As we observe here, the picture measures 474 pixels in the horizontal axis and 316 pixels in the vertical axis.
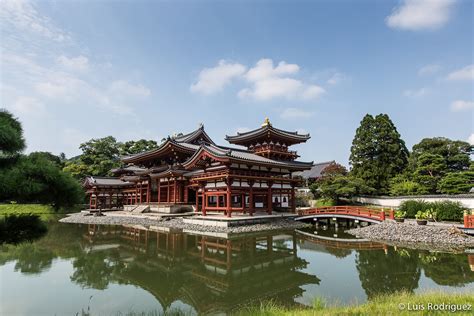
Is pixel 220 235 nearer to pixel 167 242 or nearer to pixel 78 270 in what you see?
pixel 167 242

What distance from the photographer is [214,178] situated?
2180 cm

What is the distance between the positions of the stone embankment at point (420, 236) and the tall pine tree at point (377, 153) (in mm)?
17046

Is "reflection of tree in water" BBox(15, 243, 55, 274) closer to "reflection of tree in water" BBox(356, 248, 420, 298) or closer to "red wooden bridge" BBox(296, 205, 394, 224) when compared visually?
"reflection of tree in water" BBox(356, 248, 420, 298)

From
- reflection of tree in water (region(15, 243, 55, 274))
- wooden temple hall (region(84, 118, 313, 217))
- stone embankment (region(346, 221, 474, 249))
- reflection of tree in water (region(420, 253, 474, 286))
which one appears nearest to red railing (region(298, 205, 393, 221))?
stone embankment (region(346, 221, 474, 249))

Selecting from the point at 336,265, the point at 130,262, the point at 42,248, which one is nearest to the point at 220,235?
the point at 130,262

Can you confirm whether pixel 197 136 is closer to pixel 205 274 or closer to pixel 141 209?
pixel 141 209

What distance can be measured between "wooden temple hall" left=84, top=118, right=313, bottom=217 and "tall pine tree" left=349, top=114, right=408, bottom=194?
10.7 m

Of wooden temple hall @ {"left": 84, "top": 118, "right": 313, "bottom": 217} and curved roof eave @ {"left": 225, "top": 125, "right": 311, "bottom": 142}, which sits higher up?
curved roof eave @ {"left": 225, "top": 125, "right": 311, "bottom": 142}

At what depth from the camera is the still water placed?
7.58 meters

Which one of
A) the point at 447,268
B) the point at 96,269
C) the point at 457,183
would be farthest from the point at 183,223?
the point at 457,183

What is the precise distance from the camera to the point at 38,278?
962 cm

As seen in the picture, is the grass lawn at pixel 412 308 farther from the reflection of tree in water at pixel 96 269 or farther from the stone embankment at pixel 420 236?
the stone embankment at pixel 420 236

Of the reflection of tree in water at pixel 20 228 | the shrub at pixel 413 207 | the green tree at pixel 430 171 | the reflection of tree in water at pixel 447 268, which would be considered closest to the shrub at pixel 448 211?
the shrub at pixel 413 207

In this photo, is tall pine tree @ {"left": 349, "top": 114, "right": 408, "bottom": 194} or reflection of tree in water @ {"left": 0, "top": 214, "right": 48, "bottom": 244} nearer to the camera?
reflection of tree in water @ {"left": 0, "top": 214, "right": 48, "bottom": 244}
